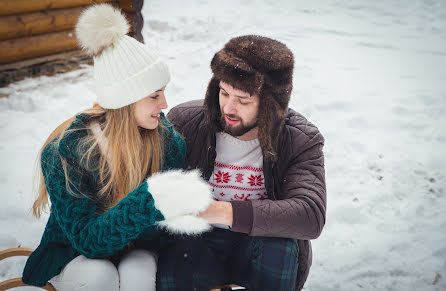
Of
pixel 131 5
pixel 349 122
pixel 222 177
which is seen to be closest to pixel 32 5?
pixel 131 5

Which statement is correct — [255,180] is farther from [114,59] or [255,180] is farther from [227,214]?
[114,59]

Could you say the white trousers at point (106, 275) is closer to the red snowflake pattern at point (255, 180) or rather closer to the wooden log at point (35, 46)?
the red snowflake pattern at point (255, 180)

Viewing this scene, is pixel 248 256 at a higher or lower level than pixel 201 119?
lower

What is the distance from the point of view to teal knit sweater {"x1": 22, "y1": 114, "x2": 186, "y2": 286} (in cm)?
146

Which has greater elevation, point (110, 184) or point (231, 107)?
point (231, 107)

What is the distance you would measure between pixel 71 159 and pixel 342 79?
5.06 meters

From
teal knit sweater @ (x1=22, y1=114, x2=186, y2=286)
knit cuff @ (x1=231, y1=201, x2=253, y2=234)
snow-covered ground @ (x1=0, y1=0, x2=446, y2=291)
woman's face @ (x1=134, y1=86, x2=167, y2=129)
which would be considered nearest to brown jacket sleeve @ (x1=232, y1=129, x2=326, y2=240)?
knit cuff @ (x1=231, y1=201, x2=253, y2=234)

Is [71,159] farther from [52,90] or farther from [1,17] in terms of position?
[1,17]

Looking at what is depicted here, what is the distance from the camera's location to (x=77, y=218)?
1.55 meters

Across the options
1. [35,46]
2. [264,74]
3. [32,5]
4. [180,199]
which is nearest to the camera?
[180,199]

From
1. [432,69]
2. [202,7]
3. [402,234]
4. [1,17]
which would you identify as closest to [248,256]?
[402,234]

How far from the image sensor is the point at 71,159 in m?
1.61

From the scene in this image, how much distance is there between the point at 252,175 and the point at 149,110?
0.77 m

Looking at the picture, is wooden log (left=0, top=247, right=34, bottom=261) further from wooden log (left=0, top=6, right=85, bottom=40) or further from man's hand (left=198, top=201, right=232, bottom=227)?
wooden log (left=0, top=6, right=85, bottom=40)
